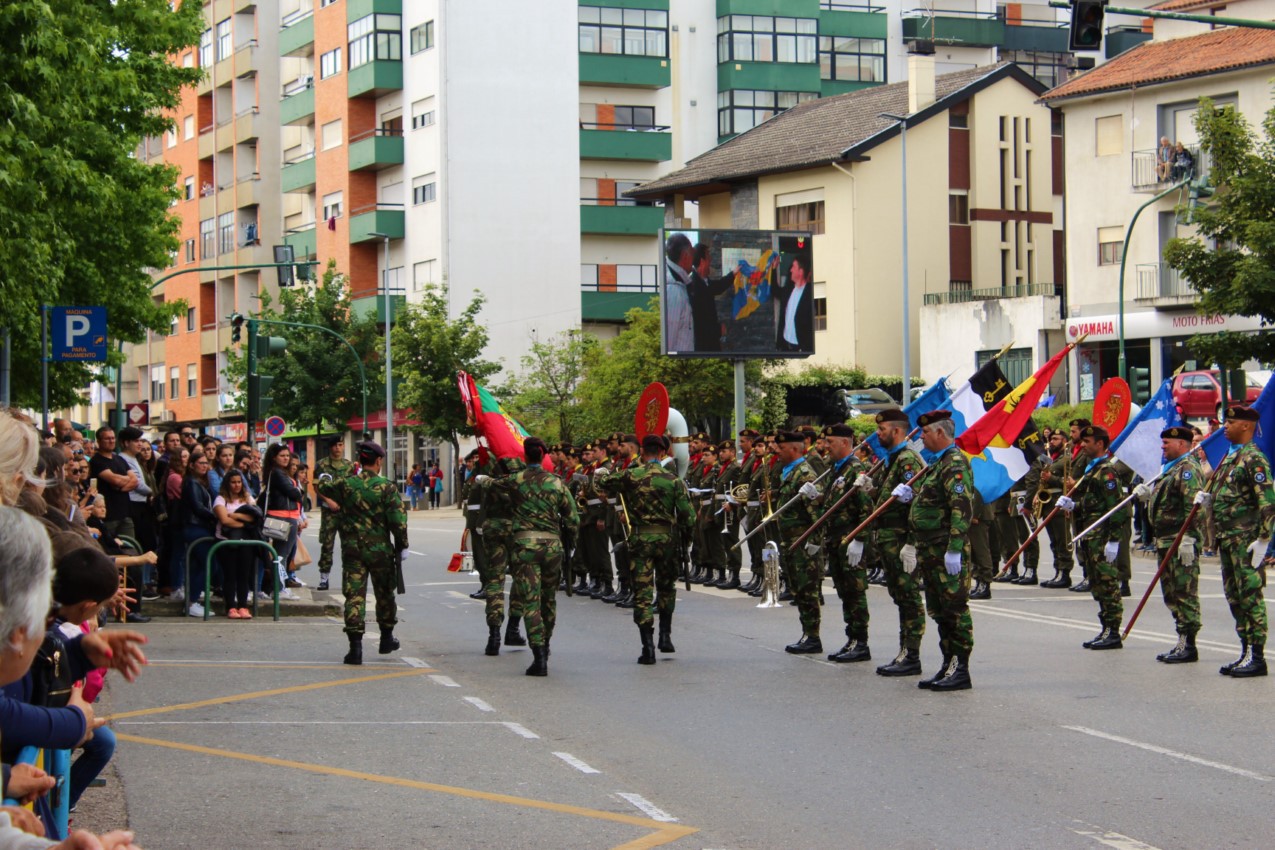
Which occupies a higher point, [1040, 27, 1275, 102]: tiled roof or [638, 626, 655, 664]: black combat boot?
[1040, 27, 1275, 102]: tiled roof

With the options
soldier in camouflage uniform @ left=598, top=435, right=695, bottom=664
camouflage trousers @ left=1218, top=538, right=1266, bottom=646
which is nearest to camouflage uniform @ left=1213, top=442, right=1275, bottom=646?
camouflage trousers @ left=1218, top=538, right=1266, bottom=646

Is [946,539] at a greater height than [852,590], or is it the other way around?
[946,539]

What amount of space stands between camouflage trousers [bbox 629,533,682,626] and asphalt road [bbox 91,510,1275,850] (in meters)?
0.49

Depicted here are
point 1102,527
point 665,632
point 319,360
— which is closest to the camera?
point 665,632

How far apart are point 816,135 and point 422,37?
1471 cm

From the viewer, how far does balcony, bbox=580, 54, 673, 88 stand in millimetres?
66312

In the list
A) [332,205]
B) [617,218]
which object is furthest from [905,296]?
[332,205]

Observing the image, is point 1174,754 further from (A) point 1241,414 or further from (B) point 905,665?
(A) point 1241,414

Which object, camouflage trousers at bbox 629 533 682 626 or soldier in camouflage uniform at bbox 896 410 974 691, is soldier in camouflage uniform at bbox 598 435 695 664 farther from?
soldier in camouflage uniform at bbox 896 410 974 691

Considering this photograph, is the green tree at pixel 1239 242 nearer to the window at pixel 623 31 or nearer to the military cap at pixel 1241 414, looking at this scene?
the military cap at pixel 1241 414

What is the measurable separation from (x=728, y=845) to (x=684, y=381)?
43.8 m

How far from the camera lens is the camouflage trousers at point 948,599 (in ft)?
42.0

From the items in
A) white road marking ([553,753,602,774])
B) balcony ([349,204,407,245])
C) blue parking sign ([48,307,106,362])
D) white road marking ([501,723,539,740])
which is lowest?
white road marking ([501,723,539,740])

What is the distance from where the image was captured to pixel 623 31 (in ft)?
221
